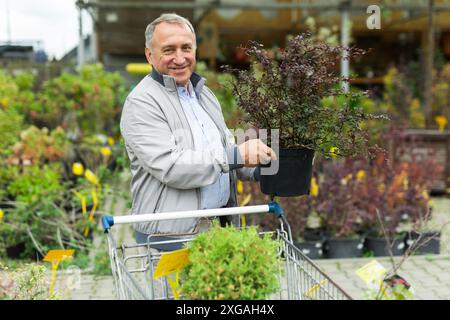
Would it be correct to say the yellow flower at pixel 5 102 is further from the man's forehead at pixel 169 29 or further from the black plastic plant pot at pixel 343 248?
the man's forehead at pixel 169 29

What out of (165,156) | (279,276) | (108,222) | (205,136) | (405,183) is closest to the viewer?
(279,276)

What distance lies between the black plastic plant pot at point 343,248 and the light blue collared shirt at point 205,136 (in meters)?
2.84

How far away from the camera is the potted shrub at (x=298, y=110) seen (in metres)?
2.17

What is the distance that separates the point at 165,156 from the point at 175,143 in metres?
0.12

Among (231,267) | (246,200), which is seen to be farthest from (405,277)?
(231,267)

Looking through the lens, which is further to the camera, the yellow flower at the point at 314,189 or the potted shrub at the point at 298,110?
the yellow flower at the point at 314,189

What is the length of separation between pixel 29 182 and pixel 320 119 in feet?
13.2

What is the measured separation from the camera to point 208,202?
92.7 inches

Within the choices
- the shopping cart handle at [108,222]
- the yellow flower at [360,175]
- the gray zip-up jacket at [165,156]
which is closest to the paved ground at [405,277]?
the yellow flower at [360,175]

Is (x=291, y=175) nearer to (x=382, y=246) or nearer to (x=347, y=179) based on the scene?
(x=382, y=246)

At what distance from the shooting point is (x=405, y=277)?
15.1 ft

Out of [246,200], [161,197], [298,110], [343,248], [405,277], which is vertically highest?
[298,110]

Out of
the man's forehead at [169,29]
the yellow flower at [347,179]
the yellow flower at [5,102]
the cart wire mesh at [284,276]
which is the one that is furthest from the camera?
the yellow flower at [5,102]
